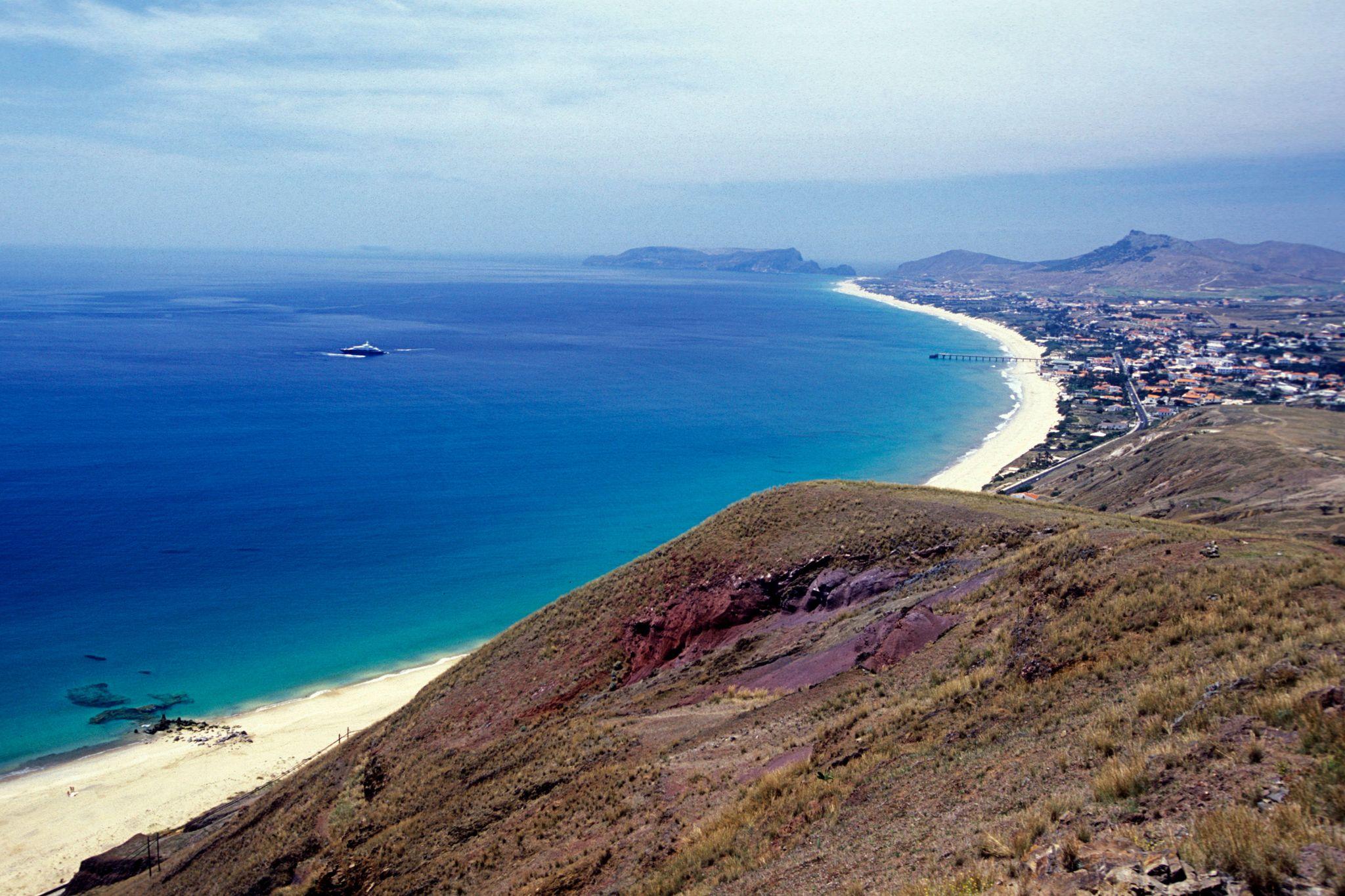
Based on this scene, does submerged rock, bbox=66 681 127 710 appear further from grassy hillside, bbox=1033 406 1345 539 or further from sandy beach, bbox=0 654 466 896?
grassy hillside, bbox=1033 406 1345 539

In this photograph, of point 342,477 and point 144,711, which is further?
point 342,477

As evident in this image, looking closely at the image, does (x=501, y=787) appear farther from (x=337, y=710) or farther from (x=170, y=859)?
(x=337, y=710)

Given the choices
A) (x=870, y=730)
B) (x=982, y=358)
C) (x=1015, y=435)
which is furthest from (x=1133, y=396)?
(x=870, y=730)

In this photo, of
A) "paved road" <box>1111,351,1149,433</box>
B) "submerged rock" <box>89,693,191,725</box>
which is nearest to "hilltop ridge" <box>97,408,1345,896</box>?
"submerged rock" <box>89,693,191,725</box>

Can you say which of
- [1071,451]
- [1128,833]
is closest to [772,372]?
[1071,451]

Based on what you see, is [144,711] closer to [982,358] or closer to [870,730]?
[870,730]

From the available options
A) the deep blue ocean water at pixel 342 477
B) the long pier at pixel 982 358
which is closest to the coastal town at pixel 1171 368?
the long pier at pixel 982 358
